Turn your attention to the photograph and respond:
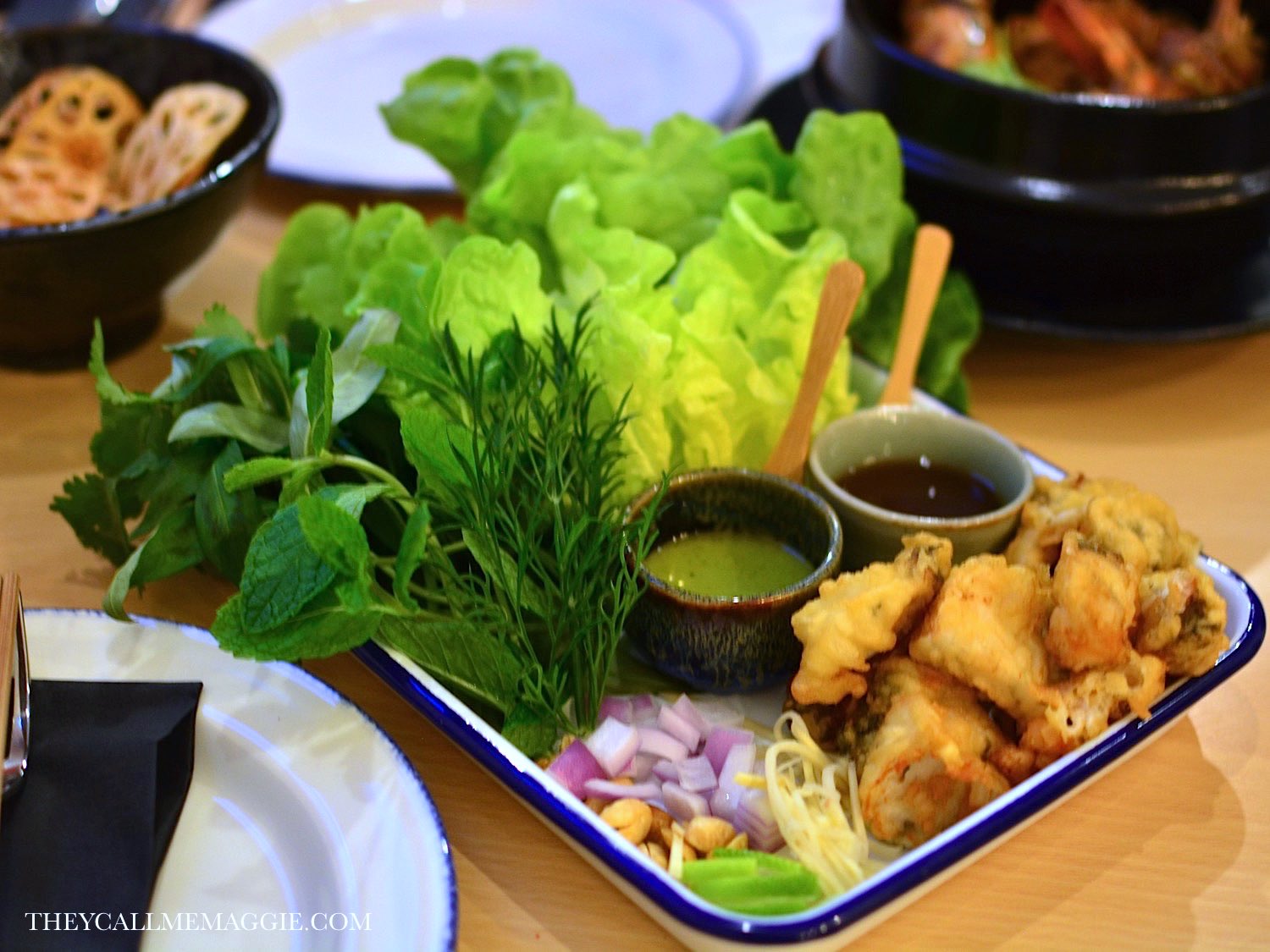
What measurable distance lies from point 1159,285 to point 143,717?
1.47 meters

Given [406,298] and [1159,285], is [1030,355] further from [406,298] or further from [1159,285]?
[406,298]

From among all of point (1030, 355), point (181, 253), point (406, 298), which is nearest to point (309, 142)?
point (181, 253)

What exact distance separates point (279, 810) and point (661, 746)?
1.22 ft

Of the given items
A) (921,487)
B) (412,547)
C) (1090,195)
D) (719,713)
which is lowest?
(719,713)

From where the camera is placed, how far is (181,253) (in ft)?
5.82

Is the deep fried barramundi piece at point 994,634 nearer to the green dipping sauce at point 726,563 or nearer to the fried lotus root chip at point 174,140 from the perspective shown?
the green dipping sauce at point 726,563

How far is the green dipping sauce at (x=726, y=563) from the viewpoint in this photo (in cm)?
137

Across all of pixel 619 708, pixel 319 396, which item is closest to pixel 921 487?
pixel 619 708

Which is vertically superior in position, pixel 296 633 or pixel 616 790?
pixel 296 633

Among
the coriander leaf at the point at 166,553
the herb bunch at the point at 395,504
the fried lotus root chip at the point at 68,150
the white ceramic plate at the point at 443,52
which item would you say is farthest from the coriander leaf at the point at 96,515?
the white ceramic plate at the point at 443,52

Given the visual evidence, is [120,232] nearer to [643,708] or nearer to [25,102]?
[25,102]

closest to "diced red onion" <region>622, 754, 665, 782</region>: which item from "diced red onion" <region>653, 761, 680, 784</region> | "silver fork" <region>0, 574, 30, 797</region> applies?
"diced red onion" <region>653, 761, 680, 784</region>

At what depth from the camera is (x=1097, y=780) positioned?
1.24 m

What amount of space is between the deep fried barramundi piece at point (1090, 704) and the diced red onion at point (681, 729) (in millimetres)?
318
